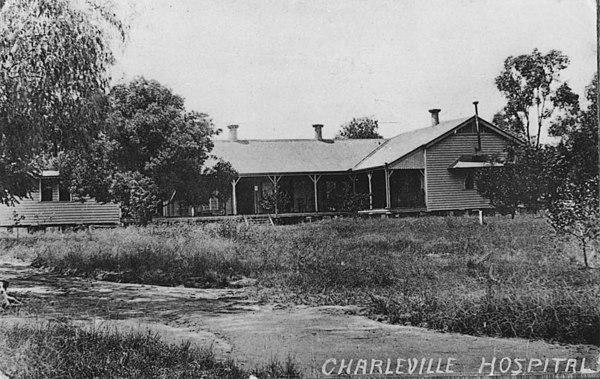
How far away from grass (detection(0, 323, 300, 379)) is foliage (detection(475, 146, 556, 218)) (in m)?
3.33

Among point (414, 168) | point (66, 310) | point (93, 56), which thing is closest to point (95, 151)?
point (93, 56)

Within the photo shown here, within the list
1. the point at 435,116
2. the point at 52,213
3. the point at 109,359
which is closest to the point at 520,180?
the point at 435,116

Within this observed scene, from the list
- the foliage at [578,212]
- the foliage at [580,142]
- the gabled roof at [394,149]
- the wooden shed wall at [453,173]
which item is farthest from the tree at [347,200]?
the foliage at [580,142]

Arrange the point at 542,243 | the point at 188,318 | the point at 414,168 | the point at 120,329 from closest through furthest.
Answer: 1. the point at 120,329
2. the point at 188,318
3. the point at 542,243
4. the point at 414,168

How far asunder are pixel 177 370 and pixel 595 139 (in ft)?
14.7

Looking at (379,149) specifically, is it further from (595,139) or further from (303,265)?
(595,139)

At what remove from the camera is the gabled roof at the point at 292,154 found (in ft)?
26.1

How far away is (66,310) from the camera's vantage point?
5.70 m

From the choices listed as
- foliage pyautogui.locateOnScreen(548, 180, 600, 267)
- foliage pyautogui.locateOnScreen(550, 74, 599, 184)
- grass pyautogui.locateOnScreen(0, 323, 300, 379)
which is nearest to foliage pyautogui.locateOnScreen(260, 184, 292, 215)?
grass pyautogui.locateOnScreen(0, 323, 300, 379)

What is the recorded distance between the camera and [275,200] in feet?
28.7

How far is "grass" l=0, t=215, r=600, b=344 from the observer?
5.21 meters

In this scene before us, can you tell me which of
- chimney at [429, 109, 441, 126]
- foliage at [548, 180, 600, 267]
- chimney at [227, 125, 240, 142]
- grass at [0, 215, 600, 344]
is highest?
chimney at [429, 109, 441, 126]

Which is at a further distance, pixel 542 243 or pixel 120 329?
pixel 542 243

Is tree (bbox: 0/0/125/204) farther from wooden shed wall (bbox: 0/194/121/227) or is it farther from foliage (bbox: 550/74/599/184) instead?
foliage (bbox: 550/74/599/184)
